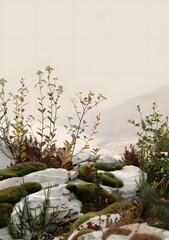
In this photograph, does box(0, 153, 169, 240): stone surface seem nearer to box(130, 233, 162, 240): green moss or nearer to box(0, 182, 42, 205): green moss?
box(0, 182, 42, 205): green moss

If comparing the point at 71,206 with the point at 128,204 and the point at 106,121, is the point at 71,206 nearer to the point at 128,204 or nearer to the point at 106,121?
the point at 128,204

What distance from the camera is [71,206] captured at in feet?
28.0

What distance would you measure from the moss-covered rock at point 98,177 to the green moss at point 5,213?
219 cm

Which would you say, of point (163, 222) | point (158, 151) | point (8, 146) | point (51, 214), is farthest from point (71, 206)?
Result: point (8, 146)

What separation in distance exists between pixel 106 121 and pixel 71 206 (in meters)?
59.1

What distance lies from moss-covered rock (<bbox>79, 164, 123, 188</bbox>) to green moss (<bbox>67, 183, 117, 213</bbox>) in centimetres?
44

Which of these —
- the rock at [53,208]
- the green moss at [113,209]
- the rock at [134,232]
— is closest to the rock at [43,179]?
the rock at [53,208]

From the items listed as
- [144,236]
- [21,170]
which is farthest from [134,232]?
[21,170]

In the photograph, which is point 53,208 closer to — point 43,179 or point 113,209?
point 113,209

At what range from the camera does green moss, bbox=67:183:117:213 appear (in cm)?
923

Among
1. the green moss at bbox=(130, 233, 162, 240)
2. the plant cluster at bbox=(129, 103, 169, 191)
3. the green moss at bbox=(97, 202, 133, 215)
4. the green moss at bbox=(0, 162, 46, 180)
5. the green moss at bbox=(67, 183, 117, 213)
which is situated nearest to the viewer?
the green moss at bbox=(130, 233, 162, 240)

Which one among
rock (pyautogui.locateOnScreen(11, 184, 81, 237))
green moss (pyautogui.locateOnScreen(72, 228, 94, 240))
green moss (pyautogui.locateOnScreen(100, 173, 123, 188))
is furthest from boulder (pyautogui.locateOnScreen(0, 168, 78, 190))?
green moss (pyautogui.locateOnScreen(72, 228, 94, 240))

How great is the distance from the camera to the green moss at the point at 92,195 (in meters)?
9.23

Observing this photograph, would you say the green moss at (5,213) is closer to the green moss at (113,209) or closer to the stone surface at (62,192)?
the stone surface at (62,192)
